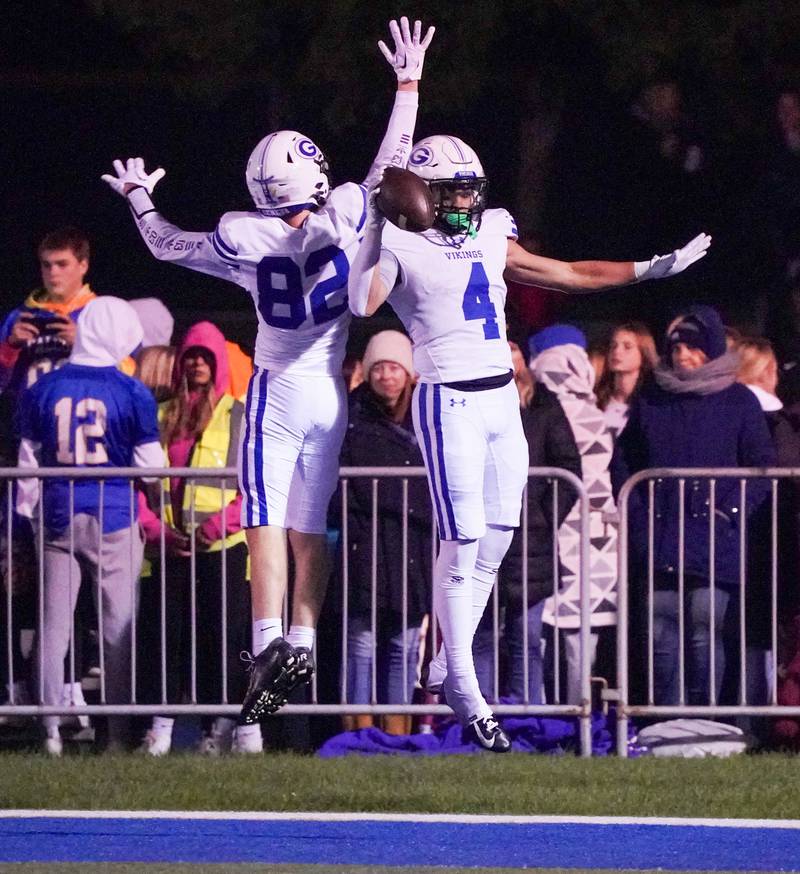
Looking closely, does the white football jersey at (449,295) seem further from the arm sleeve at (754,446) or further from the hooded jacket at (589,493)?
the arm sleeve at (754,446)

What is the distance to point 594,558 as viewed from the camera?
968 centimetres

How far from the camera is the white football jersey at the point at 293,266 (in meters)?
7.14

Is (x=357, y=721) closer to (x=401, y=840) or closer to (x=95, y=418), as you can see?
(x=95, y=418)

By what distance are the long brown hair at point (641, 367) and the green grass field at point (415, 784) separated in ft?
6.27

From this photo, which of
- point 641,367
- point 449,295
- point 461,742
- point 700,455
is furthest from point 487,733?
point 641,367

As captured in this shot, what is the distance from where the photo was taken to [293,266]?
7.14 meters

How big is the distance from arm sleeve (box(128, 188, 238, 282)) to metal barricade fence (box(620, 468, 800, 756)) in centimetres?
271

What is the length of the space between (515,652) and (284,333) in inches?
111

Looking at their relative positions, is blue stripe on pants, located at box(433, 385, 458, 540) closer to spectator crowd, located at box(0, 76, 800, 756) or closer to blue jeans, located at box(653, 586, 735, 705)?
spectator crowd, located at box(0, 76, 800, 756)

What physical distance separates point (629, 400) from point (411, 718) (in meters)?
1.82

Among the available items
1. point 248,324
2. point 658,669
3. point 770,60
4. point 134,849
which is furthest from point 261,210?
point 770,60

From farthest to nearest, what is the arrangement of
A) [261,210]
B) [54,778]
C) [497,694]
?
1. [497,694]
2. [54,778]
3. [261,210]

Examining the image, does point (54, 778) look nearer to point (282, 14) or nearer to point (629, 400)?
point (629, 400)

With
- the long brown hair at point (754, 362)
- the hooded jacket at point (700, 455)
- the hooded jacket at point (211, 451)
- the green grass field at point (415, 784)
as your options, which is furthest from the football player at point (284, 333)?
the long brown hair at point (754, 362)
